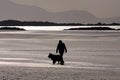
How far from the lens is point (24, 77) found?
719 inches

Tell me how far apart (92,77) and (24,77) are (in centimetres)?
346

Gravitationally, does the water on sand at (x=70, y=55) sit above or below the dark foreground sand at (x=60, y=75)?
above

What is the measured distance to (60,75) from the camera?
1917cm

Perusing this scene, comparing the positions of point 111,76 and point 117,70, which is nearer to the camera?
point 111,76

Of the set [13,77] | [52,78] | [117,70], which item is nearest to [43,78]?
[52,78]

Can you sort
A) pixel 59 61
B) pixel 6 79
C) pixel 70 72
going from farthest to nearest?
pixel 59 61
pixel 70 72
pixel 6 79

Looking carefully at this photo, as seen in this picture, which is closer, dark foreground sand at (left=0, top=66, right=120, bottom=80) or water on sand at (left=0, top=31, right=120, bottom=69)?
dark foreground sand at (left=0, top=66, right=120, bottom=80)

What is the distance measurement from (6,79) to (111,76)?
5.41 m

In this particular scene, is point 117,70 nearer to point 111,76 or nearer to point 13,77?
point 111,76

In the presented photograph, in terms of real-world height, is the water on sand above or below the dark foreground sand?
above

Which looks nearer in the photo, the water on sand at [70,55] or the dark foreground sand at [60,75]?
the dark foreground sand at [60,75]

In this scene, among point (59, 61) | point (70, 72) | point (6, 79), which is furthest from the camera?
point (59, 61)

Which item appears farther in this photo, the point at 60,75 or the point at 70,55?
the point at 70,55

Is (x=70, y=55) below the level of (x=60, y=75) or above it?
above
